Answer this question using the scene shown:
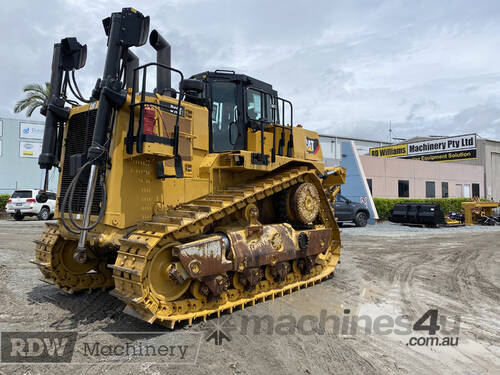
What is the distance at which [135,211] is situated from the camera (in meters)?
5.28

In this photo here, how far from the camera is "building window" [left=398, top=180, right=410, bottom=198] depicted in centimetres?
2606

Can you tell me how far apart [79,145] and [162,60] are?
6.26 ft

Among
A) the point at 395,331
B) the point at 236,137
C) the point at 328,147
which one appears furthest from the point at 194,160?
the point at 328,147

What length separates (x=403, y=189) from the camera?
2631 cm

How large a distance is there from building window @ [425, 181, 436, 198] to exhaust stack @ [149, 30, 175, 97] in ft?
85.3

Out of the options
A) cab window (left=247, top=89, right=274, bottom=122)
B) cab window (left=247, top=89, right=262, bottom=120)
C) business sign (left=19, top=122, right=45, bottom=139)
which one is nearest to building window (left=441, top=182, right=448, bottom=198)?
cab window (left=247, top=89, right=274, bottom=122)

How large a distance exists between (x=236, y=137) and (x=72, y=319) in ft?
12.3

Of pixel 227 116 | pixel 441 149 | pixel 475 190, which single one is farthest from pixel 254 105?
pixel 441 149

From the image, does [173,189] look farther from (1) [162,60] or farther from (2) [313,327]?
(2) [313,327]

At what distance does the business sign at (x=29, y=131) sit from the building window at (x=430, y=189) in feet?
95.4

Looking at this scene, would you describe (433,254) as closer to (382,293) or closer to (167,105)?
(382,293)

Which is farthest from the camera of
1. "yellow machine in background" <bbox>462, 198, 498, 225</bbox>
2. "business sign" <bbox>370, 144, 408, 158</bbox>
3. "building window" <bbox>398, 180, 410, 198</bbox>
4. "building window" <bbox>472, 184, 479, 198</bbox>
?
"business sign" <bbox>370, 144, 408, 158</bbox>

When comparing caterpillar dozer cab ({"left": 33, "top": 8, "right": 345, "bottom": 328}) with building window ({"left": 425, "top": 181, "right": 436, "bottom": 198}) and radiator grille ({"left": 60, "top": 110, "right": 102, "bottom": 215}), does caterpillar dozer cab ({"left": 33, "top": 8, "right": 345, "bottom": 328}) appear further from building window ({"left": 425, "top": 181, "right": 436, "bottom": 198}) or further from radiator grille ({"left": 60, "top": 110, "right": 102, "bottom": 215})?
building window ({"left": 425, "top": 181, "right": 436, "bottom": 198})

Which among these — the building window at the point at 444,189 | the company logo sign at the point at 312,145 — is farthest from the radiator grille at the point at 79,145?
the building window at the point at 444,189
